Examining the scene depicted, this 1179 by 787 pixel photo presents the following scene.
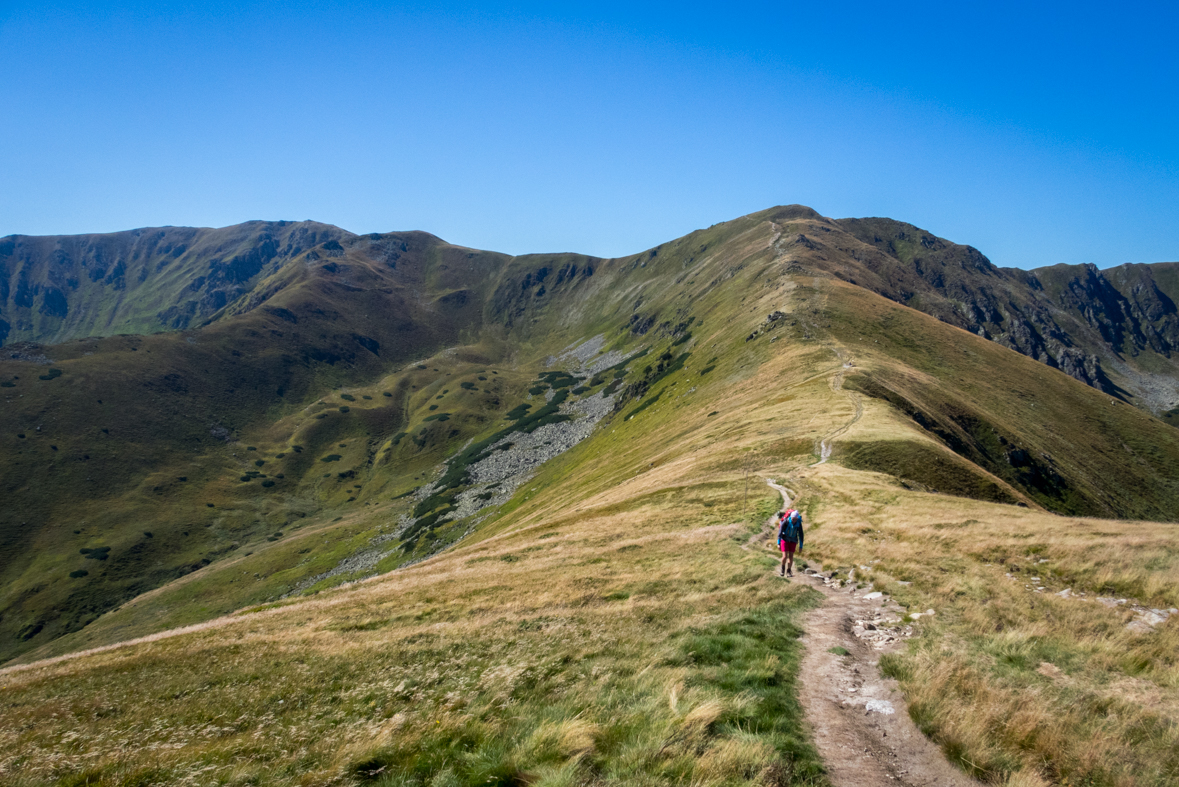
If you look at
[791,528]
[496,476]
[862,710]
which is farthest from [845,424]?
[496,476]

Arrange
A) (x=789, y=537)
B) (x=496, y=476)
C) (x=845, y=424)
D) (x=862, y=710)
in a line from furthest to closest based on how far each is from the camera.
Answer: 1. (x=496, y=476)
2. (x=845, y=424)
3. (x=789, y=537)
4. (x=862, y=710)

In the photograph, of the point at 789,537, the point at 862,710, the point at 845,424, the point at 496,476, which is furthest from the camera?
the point at 496,476

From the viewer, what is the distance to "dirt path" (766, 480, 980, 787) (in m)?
8.68

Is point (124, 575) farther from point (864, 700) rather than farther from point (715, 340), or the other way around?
point (864, 700)

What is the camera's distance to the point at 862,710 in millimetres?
10859

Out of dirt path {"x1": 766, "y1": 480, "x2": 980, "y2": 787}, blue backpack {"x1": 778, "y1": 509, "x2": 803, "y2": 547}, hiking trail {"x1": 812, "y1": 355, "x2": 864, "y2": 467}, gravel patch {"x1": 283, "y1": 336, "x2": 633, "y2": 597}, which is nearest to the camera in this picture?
dirt path {"x1": 766, "y1": 480, "x2": 980, "y2": 787}

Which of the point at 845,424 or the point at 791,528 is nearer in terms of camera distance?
the point at 791,528

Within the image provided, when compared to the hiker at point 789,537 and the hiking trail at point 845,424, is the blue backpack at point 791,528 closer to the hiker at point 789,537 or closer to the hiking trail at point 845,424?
the hiker at point 789,537

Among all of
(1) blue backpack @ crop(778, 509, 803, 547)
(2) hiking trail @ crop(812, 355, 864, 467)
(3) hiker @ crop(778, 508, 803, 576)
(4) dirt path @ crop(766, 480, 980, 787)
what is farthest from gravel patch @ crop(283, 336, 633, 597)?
(4) dirt path @ crop(766, 480, 980, 787)

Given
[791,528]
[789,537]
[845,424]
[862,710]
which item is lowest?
[862,710]

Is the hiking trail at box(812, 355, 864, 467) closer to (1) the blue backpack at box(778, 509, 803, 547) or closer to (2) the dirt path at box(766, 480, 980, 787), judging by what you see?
(1) the blue backpack at box(778, 509, 803, 547)

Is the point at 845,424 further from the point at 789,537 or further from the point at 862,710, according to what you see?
the point at 862,710

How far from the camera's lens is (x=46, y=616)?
126 metres

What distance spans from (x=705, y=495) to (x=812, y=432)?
1935 centimetres
